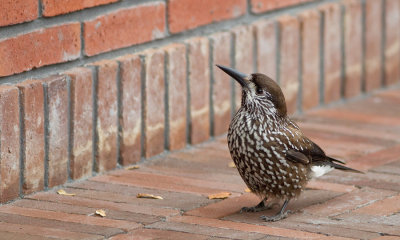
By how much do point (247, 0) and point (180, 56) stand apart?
0.77 meters

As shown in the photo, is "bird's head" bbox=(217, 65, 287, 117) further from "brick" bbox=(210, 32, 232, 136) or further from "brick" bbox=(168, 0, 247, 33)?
"brick" bbox=(210, 32, 232, 136)

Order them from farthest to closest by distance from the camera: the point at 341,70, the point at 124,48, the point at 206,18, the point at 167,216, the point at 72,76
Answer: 1. the point at 341,70
2. the point at 206,18
3. the point at 124,48
4. the point at 72,76
5. the point at 167,216

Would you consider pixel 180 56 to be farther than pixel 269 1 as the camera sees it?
No

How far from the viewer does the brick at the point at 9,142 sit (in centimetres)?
462

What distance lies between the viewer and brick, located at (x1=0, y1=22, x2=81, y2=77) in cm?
466

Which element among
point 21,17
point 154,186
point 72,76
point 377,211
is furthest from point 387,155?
point 21,17

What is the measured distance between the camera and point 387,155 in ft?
18.6

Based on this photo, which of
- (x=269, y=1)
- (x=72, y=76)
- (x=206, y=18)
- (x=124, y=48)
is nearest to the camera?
(x=72, y=76)

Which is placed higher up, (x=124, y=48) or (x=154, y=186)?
(x=124, y=48)

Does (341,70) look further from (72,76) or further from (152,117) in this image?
(72,76)

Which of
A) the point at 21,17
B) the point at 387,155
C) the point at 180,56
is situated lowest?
the point at 387,155

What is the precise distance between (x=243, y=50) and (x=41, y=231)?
232cm

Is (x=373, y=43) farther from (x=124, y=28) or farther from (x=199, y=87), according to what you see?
(x=124, y=28)

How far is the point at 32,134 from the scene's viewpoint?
4.78 m
